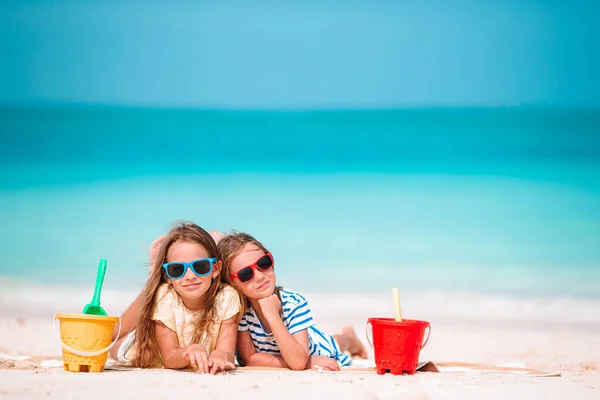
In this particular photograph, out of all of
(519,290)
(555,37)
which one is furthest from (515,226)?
(555,37)

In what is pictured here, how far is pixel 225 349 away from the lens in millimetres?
2688

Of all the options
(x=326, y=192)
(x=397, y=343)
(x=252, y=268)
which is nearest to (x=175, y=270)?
(x=252, y=268)

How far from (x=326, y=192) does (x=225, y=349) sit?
5.41 m

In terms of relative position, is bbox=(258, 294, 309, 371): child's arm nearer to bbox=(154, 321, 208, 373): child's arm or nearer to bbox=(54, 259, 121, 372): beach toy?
bbox=(154, 321, 208, 373): child's arm

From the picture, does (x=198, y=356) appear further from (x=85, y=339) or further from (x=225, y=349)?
(x=85, y=339)

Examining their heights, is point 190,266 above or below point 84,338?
above

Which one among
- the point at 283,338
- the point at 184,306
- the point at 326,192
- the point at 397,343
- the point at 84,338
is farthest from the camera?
the point at 326,192

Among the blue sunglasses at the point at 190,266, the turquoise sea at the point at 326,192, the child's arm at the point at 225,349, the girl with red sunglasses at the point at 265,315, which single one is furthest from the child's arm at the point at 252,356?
the turquoise sea at the point at 326,192

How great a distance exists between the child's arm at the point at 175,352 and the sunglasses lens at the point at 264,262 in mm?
378

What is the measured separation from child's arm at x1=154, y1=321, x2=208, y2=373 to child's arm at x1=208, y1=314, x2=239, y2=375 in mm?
35

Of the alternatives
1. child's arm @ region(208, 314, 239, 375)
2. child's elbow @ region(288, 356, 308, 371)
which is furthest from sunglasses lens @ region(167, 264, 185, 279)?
child's elbow @ region(288, 356, 308, 371)

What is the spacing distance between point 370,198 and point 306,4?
2.55 meters

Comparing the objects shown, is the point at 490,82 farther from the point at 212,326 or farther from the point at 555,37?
the point at 212,326

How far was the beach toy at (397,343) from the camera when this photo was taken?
2.58 meters
